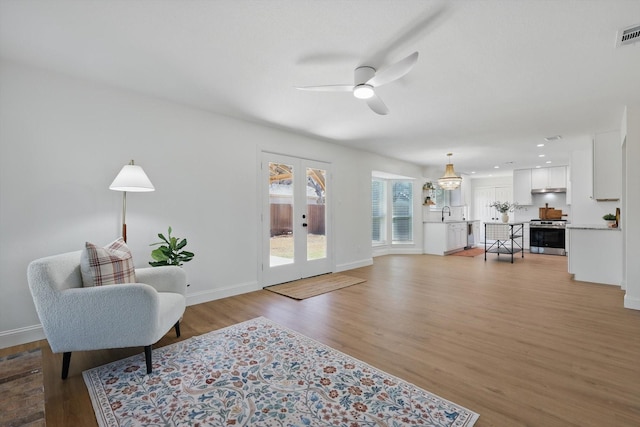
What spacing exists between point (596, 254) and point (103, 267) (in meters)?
6.54

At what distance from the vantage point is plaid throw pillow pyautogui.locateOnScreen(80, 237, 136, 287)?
2133 millimetres

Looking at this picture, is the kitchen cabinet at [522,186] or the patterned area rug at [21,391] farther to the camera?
the kitchen cabinet at [522,186]

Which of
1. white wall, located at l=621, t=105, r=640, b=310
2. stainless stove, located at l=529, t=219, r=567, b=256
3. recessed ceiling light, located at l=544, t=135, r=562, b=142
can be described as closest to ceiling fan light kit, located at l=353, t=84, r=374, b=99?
white wall, located at l=621, t=105, r=640, b=310

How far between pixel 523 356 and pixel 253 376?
6.91 ft

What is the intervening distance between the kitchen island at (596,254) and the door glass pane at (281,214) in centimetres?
470

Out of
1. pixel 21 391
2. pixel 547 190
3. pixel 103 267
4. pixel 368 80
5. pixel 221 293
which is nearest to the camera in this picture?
pixel 21 391

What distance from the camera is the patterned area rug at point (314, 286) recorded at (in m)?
4.12

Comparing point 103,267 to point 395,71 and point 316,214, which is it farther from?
point 316,214

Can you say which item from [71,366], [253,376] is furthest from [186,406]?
[71,366]

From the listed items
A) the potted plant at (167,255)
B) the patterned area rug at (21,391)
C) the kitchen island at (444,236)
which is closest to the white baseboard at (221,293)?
the potted plant at (167,255)

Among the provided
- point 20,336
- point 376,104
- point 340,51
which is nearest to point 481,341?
point 376,104

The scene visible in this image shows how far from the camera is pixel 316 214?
17.2 feet

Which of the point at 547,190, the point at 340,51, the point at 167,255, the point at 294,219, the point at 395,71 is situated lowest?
the point at 167,255

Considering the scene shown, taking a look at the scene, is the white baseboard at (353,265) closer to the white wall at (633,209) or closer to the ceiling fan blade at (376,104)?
the ceiling fan blade at (376,104)
